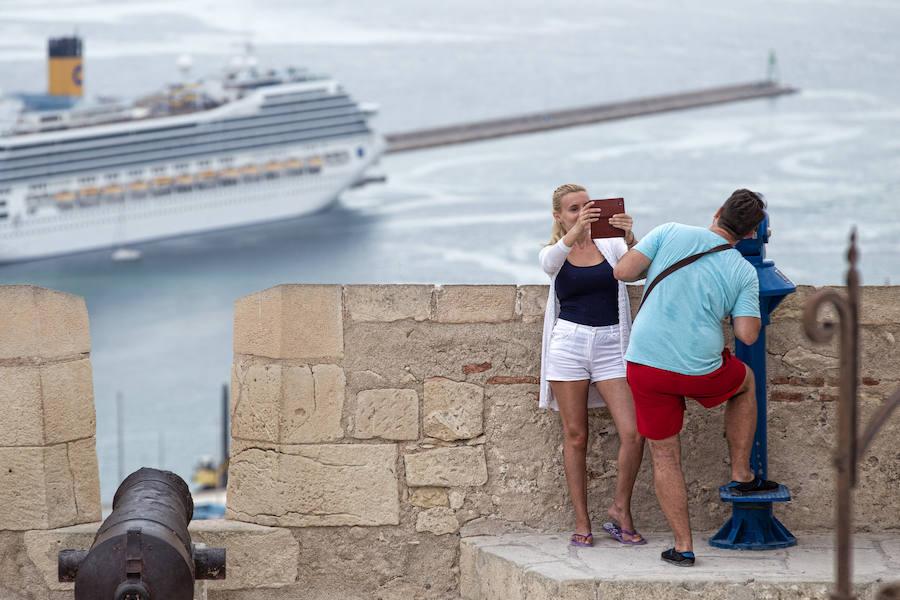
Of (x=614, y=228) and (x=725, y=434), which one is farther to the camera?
(x=725, y=434)

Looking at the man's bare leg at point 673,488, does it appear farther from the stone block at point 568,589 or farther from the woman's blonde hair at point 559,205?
the woman's blonde hair at point 559,205

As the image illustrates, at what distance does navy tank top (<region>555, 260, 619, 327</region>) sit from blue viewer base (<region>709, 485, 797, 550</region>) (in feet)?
1.46

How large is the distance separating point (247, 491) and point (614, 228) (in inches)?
38.4

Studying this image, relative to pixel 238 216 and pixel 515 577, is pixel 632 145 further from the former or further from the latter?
pixel 515 577

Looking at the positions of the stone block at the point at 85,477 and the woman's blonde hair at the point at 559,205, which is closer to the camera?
the woman's blonde hair at the point at 559,205

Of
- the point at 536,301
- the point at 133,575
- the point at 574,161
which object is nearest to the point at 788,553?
the point at 536,301

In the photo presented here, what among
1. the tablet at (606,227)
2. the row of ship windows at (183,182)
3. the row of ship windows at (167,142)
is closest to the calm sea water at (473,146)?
the row of ship windows at (183,182)

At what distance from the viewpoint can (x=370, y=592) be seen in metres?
2.66

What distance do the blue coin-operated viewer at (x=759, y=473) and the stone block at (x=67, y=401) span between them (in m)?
1.35

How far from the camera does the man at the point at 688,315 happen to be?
225 centimetres

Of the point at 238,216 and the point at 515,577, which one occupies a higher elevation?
the point at 515,577

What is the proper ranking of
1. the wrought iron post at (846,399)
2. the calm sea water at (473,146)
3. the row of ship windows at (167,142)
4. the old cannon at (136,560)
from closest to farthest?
1. the wrought iron post at (846,399)
2. the old cannon at (136,560)
3. the calm sea water at (473,146)
4. the row of ship windows at (167,142)

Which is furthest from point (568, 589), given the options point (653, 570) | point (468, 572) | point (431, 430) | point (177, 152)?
point (177, 152)

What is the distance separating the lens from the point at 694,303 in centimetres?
225
